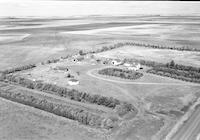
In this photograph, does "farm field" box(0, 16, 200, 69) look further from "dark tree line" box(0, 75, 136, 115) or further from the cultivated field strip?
the cultivated field strip

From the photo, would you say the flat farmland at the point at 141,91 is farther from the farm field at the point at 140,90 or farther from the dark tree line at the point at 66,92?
the dark tree line at the point at 66,92

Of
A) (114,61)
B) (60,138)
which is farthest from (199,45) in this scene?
(60,138)

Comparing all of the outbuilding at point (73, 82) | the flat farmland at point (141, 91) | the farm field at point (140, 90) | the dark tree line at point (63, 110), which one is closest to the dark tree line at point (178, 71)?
the flat farmland at point (141, 91)

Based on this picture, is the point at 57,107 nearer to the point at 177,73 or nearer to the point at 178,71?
the point at 177,73

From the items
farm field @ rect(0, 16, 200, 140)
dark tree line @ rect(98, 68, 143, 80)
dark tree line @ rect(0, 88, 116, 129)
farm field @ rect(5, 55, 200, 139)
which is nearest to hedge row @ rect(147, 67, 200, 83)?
farm field @ rect(0, 16, 200, 140)

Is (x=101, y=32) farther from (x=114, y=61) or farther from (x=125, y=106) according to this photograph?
(x=125, y=106)

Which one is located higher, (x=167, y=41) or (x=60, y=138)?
(x=167, y=41)
